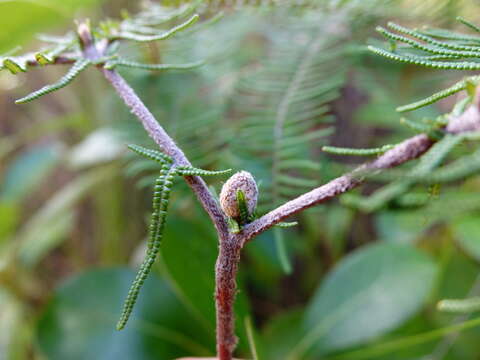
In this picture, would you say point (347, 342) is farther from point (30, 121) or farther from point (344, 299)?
point (30, 121)

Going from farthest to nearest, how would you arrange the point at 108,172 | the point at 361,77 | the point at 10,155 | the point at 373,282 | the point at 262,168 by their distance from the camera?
the point at 10,155 → the point at 108,172 → the point at 361,77 → the point at 373,282 → the point at 262,168

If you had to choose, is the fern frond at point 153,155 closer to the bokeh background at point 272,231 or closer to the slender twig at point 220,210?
the slender twig at point 220,210

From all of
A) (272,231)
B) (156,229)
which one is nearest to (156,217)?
(156,229)

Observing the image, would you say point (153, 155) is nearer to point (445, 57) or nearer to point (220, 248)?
point (220, 248)

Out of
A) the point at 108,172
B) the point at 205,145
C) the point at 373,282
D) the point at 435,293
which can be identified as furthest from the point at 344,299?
the point at 108,172

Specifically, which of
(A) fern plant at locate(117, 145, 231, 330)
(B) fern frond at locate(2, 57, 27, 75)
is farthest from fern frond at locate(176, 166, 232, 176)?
(B) fern frond at locate(2, 57, 27, 75)

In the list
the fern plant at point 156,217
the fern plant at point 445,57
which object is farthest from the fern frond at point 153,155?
the fern plant at point 445,57
